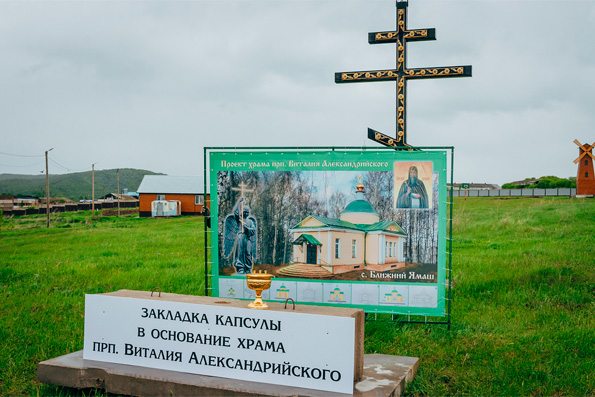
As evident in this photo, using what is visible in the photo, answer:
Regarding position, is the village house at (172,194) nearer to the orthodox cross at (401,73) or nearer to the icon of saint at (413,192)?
the orthodox cross at (401,73)

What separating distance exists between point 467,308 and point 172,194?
3514 centimetres

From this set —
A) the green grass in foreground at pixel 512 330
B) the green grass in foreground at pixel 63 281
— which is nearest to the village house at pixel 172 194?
the green grass in foreground at pixel 63 281

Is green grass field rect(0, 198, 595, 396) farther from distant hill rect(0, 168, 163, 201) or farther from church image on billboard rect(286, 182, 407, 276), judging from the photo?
distant hill rect(0, 168, 163, 201)

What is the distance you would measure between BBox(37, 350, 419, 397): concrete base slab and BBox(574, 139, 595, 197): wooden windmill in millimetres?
29010

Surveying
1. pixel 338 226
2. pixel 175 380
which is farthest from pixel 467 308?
pixel 175 380

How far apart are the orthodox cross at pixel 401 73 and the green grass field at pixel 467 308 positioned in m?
3.24

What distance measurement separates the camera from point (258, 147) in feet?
24.8

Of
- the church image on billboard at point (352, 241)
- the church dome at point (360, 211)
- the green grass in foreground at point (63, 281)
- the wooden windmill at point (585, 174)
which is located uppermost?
the wooden windmill at point (585, 174)

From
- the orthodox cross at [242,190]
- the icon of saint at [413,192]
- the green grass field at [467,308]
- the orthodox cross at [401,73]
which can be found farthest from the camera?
the orthodox cross at [401,73]

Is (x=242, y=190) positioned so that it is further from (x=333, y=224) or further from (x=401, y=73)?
(x=401, y=73)

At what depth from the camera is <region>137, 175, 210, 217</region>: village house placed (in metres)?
40.9

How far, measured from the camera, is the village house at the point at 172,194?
40.9m

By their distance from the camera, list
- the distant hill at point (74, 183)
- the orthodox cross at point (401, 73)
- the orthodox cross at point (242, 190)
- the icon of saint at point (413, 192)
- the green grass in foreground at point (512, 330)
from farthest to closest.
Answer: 1. the distant hill at point (74, 183)
2. the orthodox cross at point (401, 73)
3. the orthodox cross at point (242, 190)
4. the icon of saint at point (413, 192)
5. the green grass in foreground at point (512, 330)

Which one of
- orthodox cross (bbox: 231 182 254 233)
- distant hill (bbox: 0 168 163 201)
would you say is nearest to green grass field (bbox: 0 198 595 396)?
orthodox cross (bbox: 231 182 254 233)
